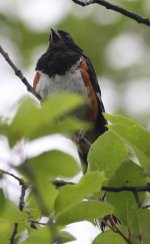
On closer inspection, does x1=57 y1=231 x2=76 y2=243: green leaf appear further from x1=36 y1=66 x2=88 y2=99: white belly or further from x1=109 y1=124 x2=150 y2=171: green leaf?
x1=36 y1=66 x2=88 y2=99: white belly

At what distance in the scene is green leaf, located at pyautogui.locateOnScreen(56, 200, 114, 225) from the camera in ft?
5.37

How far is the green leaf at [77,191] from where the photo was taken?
1.57 meters

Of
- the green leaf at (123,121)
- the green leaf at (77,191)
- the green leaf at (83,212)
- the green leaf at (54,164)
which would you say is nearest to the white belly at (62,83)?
the green leaf at (123,121)

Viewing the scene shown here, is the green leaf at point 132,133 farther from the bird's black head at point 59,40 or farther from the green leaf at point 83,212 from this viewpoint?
the bird's black head at point 59,40

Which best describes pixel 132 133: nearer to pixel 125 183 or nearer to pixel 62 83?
pixel 125 183

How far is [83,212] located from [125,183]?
1.53ft

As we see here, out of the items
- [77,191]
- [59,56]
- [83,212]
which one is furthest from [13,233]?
[59,56]

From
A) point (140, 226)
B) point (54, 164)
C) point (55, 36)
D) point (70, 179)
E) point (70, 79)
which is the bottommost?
point (70, 79)

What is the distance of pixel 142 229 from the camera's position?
209cm

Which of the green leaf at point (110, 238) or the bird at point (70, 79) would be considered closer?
the green leaf at point (110, 238)

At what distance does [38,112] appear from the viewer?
1127 millimetres

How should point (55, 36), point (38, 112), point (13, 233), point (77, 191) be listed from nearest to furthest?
point (38, 112), point (77, 191), point (13, 233), point (55, 36)

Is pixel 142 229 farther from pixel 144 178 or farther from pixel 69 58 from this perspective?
pixel 69 58

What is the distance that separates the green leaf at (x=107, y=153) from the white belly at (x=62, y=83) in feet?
8.01
